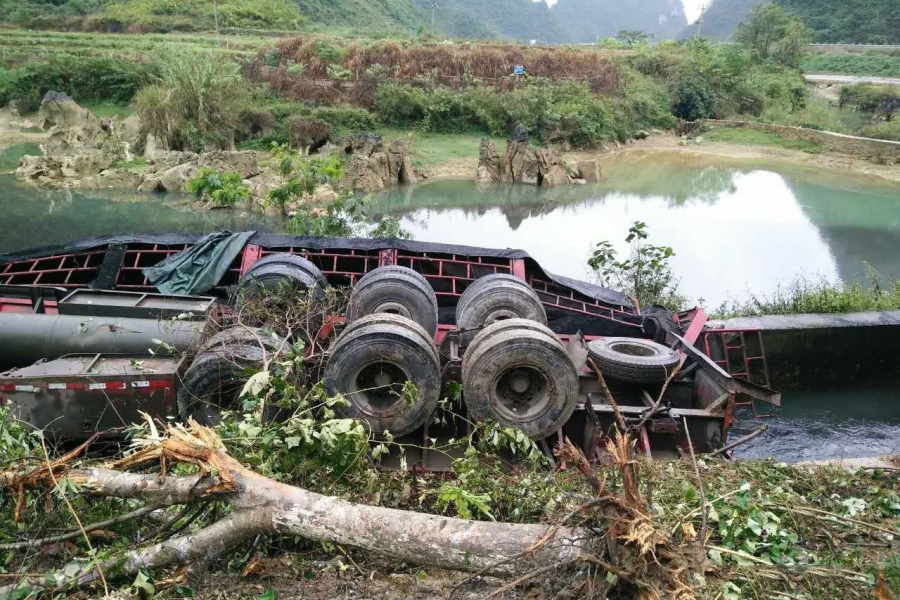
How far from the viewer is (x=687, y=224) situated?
75.9ft

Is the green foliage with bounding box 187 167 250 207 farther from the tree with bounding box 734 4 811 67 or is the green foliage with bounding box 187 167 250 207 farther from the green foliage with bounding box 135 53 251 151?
the tree with bounding box 734 4 811 67

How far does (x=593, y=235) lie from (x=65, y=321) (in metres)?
16.8

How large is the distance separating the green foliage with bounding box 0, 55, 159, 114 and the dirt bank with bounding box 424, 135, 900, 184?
17756 mm

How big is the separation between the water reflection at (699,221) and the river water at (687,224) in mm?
58

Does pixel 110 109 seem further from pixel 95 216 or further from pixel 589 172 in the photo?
pixel 589 172

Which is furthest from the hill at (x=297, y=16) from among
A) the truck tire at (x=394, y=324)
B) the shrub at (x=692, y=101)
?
the truck tire at (x=394, y=324)

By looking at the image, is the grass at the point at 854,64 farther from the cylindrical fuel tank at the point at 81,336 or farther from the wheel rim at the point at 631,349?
the cylindrical fuel tank at the point at 81,336

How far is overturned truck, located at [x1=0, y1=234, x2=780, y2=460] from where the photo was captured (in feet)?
21.5

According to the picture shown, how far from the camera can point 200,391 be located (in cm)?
664

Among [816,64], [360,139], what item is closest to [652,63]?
[816,64]

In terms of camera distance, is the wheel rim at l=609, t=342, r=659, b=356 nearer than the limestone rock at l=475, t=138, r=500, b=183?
Yes

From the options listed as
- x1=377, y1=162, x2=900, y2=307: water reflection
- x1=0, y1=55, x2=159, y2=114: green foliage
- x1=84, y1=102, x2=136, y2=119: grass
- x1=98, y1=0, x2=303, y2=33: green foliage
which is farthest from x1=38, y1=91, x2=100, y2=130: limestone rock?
x1=98, y1=0, x2=303, y2=33: green foliage

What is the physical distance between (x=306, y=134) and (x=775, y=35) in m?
49.4

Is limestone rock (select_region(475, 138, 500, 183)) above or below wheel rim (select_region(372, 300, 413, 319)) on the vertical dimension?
above
